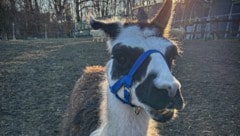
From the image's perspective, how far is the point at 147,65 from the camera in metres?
2.43

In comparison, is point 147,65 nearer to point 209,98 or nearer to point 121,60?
point 121,60

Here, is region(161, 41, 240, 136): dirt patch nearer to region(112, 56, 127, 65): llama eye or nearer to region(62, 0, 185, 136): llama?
region(62, 0, 185, 136): llama

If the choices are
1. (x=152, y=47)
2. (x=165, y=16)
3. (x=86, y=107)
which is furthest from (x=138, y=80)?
(x=86, y=107)

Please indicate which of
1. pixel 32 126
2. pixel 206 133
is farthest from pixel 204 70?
pixel 32 126

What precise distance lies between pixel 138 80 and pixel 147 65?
142 mm

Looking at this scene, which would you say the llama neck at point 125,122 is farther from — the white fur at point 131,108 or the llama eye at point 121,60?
the llama eye at point 121,60

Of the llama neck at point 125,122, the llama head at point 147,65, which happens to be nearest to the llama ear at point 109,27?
the llama head at point 147,65

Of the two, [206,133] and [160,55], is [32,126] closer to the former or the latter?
[206,133]

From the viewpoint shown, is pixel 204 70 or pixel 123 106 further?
pixel 204 70

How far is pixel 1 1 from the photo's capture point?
31.5 m

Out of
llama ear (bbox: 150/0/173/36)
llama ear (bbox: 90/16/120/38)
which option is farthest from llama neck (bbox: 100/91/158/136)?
llama ear (bbox: 150/0/173/36)

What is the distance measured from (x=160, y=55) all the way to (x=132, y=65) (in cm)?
23

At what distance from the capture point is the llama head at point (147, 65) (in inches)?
88.7

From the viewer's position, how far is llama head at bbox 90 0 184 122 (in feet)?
7.39
